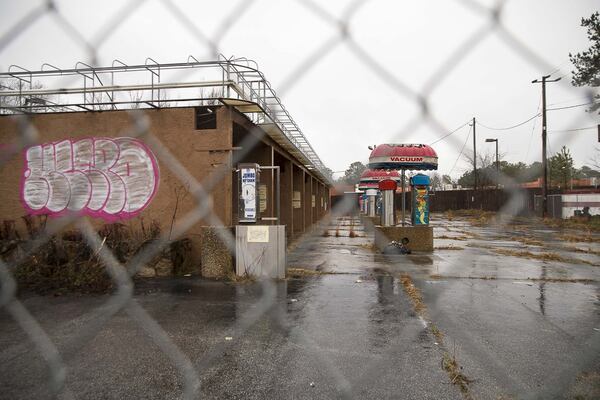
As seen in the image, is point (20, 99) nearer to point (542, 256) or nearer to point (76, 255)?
point (76, 255)

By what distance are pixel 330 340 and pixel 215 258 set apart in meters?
4.12

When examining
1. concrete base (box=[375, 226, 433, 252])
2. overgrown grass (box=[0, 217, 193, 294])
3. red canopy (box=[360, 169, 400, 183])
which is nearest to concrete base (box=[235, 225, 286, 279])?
overgrown grass (box=[0, 217, 193, 294])

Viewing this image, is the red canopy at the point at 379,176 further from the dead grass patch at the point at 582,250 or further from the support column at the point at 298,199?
the dead grass patch at the point at 582,250

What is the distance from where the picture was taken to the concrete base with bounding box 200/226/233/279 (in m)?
8.14

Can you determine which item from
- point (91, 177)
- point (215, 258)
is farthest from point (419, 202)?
point (91, 177)

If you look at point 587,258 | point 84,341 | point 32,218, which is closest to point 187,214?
point 32,218

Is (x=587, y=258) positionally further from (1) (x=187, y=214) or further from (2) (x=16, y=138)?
(2) (x=16, y=138)

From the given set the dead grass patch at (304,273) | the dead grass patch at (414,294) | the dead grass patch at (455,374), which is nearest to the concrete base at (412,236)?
the dead grass patch at (304,273)

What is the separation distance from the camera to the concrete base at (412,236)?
1257cm

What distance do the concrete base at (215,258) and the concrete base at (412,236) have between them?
564cm

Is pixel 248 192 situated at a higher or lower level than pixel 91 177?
lower

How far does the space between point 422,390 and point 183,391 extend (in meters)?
1.77

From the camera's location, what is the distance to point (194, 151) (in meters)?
9.14

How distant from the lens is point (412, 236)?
12633mm
